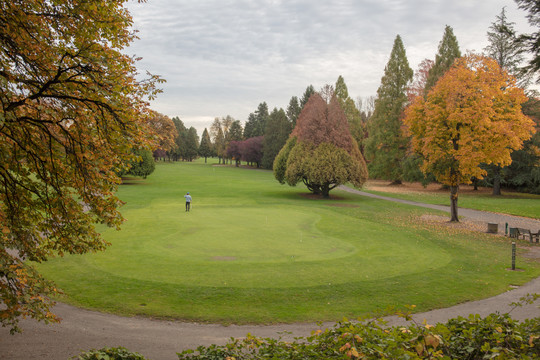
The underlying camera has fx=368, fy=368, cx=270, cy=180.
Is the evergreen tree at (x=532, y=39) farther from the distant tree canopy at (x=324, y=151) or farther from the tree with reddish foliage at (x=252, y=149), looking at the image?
the tree with reddish foliage at (x=252, y=149)

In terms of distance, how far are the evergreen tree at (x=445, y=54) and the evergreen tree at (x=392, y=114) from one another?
5662mm

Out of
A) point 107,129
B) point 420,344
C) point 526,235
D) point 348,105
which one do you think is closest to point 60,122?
point 107,129

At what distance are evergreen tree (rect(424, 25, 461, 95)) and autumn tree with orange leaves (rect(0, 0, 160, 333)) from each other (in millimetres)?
55846

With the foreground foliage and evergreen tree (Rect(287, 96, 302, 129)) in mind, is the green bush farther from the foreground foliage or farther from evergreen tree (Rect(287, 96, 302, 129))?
evergreen tree (Rect(287, 96, 302, 129))

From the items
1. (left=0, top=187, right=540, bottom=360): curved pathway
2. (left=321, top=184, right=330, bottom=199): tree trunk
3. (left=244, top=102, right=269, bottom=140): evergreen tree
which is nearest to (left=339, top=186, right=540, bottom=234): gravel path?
(left=321, top=184, right=330, bottom=199): tree trunk

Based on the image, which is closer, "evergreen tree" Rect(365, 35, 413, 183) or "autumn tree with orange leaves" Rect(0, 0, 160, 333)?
"autumn tree with orange leaves" Rect(0, 0, 160, 333)

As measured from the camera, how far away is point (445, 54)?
2211 inches

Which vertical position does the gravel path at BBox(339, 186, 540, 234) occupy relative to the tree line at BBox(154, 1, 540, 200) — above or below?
below

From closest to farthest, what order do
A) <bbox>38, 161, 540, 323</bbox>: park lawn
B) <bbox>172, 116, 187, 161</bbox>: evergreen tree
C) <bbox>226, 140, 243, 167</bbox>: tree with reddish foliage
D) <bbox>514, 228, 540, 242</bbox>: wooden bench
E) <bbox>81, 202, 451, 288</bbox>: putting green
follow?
1. <bbox>38, 161, 540, 323</bbox>: park lawn
2. <bbox>81, 202, 451, 288</bbox>: putting green
3. <bbox>514, 228, 540, 242</bbox>: wooden bench
4. <bbox>226, 140, 243, 167</bbox>: tree with reddish foliage
5. <bbox>172, 116, 187, 161</bbox>: evergreen tree

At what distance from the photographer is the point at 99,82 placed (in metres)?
7.76

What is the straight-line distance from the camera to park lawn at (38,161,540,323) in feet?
39.0

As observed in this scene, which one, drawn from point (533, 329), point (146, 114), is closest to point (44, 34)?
point (146, 114)

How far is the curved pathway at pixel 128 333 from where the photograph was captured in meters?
8.83

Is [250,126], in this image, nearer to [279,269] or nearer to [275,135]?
[275,135]
